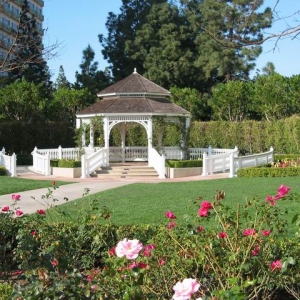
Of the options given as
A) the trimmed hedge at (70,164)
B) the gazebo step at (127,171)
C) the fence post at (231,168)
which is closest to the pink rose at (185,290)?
the fence post at (231,168)

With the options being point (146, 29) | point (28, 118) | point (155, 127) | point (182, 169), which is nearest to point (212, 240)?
point (182, 169)

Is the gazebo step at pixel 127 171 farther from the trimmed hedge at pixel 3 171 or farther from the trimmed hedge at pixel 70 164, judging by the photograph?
the trimmed hedge at pixel 3 171

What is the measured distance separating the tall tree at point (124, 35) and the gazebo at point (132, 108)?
20468mm

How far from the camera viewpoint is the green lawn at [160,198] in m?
11.1

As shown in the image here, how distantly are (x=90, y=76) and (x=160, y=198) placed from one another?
3707 cm

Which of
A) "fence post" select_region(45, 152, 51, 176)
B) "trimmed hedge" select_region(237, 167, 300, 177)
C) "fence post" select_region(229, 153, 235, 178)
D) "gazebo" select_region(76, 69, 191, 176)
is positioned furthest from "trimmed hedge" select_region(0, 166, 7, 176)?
"trimmed hedge" select_region(237, 167, 300, 177)

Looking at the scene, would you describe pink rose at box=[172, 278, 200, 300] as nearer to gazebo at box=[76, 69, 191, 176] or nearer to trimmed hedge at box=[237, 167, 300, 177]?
trimmed hedge at box=[237, 167, 300, 177]

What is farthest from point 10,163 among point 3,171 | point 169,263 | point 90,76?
point 90,76

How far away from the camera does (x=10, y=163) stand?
24578 millimetres

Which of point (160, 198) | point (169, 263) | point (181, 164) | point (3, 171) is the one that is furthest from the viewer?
point (3, 171)

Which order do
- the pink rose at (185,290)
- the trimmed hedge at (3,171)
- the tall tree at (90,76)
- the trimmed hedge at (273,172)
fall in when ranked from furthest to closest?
the tall tree at (90,76), the trimmed hedge at (3,171), the trimmed hedge at (273,172), the pink rose at (185,290)

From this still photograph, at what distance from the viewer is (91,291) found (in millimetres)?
3639

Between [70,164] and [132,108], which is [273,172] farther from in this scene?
[70,164]

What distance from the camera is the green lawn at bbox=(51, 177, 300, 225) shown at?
439 inches
